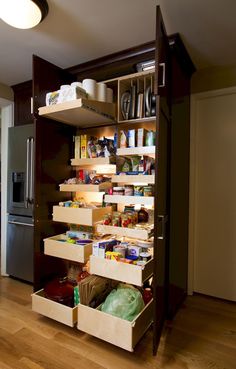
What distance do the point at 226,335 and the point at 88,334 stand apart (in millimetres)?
1077

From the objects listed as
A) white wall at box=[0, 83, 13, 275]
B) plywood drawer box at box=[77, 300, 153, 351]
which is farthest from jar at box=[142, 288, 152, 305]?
white wall at box=[0, 83, 13, 275]

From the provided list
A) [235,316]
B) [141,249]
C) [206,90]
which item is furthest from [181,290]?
[206,90]

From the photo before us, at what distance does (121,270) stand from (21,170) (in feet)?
5.65

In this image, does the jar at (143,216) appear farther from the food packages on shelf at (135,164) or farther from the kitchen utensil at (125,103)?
the kitchen utensil at (125,103)

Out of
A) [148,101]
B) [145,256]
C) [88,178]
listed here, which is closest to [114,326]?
[145,256]

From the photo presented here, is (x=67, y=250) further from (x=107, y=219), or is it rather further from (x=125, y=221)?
(x=125, y=221)

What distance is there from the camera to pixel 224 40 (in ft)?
6.19

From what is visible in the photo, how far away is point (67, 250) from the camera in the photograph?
1974mm

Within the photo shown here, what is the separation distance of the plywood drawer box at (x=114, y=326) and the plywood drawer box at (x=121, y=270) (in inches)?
9.5

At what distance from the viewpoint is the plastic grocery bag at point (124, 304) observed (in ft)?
5.39

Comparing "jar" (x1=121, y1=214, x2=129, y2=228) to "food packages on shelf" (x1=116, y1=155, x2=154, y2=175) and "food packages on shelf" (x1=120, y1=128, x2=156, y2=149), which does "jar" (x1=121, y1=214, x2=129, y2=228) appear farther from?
"food packages on shelf" (x1=120, y1=128, x2=156, y2=149)

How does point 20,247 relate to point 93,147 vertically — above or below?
below

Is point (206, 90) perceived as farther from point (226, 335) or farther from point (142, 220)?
point (226, 335)

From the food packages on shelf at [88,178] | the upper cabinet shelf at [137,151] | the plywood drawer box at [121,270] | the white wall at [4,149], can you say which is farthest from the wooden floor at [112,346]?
the upper cabinet shelf at [137,151]
